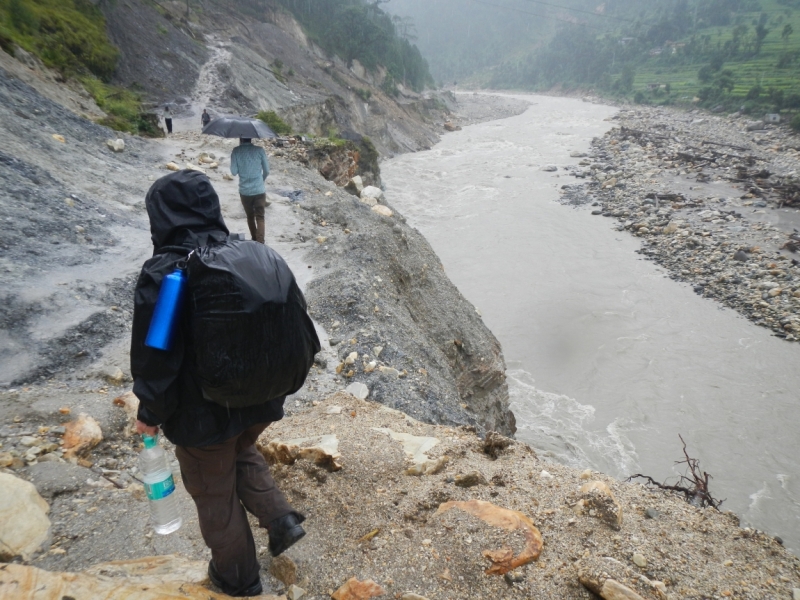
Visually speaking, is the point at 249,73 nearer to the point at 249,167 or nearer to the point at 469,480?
the point at 249,167

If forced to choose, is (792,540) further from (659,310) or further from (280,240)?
(280,240)

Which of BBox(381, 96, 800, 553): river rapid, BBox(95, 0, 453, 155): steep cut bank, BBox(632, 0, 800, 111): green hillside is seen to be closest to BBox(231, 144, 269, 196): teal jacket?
BBox(381, 96, 800, 553): river rapid

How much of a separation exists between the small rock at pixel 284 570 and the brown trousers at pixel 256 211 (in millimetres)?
4747

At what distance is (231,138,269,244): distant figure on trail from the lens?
19.3ft

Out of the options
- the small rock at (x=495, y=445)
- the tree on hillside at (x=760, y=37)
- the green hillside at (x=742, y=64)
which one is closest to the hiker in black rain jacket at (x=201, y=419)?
the small rock at (x=495, y=445)

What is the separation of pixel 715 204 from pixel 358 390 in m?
17.9

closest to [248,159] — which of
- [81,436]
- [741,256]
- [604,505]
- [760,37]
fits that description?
[81,436]

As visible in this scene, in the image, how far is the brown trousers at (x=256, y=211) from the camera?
20.1 ft

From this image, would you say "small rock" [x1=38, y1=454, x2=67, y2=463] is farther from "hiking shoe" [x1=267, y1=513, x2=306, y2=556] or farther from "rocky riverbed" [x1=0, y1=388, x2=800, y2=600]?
"hiking shoe" [x1=267, y1=513, x2=306, y2=556]

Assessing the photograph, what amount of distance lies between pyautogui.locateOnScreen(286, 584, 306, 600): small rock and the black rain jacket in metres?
0.79

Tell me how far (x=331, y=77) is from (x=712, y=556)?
3496 centimetres

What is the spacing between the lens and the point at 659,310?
37.8 feet

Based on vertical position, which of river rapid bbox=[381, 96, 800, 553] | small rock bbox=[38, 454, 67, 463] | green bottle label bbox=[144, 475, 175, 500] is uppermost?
green bottle label bbox=[144, 475, 175, 500]

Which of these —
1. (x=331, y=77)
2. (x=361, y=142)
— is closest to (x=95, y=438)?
(x=361, y=142)
